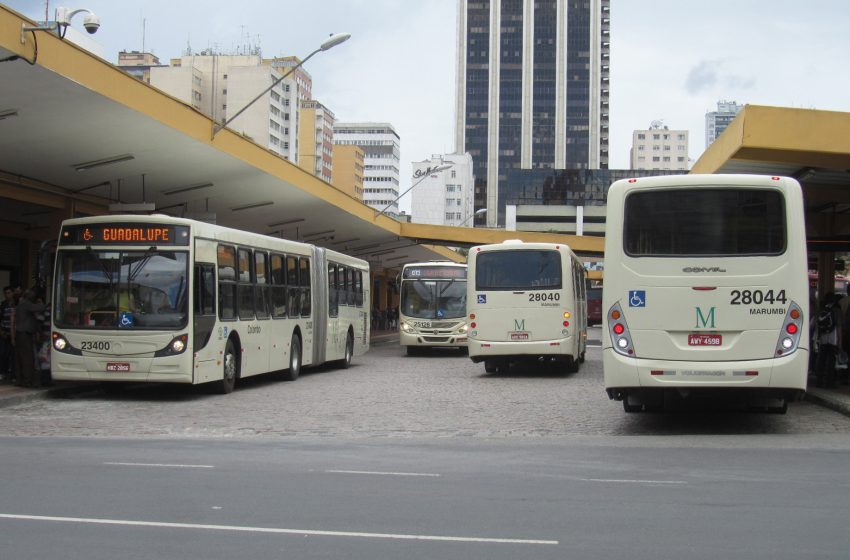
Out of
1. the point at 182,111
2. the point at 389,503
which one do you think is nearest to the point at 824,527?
the point at 389,503

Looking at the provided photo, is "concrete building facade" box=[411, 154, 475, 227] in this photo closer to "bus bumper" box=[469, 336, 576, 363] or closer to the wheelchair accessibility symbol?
"bus bumper" box=[469, 336, 576, 363]

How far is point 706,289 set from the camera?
39.8 feet

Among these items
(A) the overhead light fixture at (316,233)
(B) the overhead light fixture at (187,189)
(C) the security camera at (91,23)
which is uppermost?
(C) the security camera at (91,23)

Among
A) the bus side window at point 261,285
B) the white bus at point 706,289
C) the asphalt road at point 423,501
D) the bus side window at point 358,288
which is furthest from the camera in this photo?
the bus side window at point 358,288

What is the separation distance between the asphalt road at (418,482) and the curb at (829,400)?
0.25 m

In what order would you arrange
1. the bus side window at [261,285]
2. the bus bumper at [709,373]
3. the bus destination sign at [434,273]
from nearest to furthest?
1. the bus bumper at [709,373]
2. the bus side window at [261,285]
3. the bus destination sign at [434,273]

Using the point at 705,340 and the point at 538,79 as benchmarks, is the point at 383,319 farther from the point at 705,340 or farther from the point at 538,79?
the point at 538,79

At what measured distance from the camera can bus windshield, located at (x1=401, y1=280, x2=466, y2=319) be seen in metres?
33.0

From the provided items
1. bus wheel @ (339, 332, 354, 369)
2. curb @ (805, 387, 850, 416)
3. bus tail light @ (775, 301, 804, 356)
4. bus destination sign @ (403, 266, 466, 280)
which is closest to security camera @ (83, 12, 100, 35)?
bus tail light @ (775, 301, 804, 356)

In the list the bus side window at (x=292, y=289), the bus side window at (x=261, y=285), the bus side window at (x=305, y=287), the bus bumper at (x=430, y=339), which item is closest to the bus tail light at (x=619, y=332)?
the bus side window at (x=261, y=285)

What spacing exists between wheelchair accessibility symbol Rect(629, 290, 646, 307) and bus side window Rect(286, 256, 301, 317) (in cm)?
1109

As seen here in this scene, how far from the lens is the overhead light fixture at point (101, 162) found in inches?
817

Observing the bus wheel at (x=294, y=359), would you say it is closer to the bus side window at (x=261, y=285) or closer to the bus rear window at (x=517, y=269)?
Result: the bus side window at (x=261, y=285)

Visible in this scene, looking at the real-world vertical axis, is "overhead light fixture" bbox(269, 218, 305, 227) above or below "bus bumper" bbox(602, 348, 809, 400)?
above
